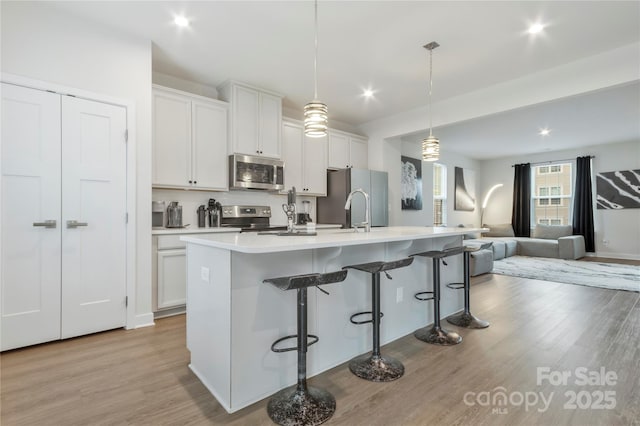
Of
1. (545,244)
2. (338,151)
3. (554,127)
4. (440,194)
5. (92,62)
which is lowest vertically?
(545,244)

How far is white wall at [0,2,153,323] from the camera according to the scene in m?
2.54

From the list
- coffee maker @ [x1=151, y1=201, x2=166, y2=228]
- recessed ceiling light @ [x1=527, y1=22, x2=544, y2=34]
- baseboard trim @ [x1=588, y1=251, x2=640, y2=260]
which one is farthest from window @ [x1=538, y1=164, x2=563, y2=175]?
coffee maker @ [x1=151, y1=201, x2=166, y2=228]

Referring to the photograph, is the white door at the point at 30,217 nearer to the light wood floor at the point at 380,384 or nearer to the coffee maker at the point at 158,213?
the light wood floor at the point at 380,384

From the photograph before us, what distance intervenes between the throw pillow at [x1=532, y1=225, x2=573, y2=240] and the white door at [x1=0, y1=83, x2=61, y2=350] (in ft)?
31.1

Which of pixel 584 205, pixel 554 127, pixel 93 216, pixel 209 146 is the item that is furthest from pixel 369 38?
pixel 584 205

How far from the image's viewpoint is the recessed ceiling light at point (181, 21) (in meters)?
2.76

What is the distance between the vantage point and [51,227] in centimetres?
262

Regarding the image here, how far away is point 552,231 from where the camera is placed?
7789 mm

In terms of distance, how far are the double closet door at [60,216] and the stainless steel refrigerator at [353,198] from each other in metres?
3.07

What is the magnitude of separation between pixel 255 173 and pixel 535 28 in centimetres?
336

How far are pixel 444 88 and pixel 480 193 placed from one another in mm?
6445

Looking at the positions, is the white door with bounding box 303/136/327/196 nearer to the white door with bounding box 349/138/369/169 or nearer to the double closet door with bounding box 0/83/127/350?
the white door with bounding box 349/138/369/169

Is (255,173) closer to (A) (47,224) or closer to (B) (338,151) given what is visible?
(B) (338,151)

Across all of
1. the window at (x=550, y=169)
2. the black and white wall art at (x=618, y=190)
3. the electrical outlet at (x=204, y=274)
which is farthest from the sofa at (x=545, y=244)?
the electrical outlet at (x=204, y=274)
